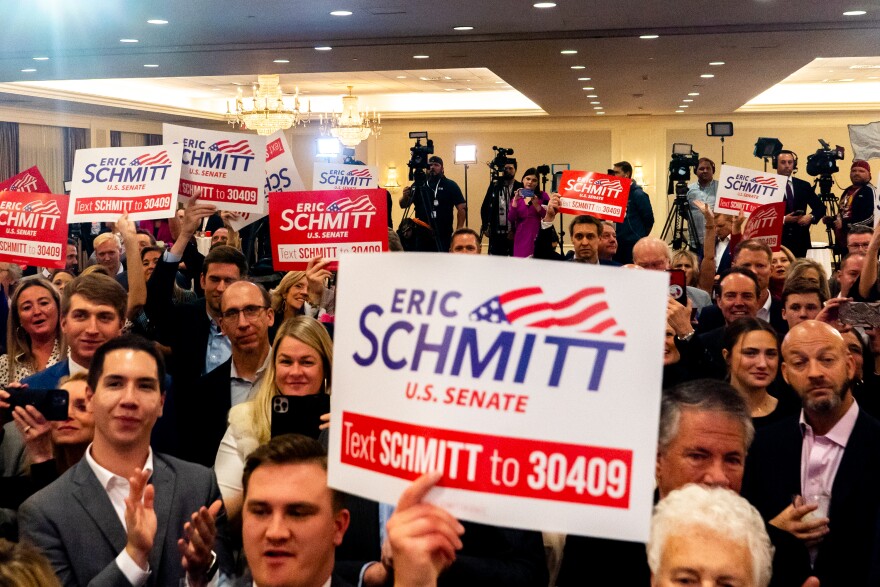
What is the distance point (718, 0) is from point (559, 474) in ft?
23.5

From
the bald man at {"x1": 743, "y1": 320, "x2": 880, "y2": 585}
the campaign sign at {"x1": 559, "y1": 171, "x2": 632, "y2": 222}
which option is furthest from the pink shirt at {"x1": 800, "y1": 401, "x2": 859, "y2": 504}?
the campaign sign at {"x1": 559, "y1": 171, "x2": 632, "y2": 222}

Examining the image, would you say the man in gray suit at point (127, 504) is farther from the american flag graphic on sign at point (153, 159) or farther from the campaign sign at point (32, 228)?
the campaign sign at point (32, 228)

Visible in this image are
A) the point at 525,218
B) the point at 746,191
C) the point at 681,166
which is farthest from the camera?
the point at 681,166

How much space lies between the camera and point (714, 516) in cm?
198

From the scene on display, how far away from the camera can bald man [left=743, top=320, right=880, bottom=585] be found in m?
2.73

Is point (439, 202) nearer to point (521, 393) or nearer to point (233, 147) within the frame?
point (233, 147)

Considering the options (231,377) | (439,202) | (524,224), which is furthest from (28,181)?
(231,377)

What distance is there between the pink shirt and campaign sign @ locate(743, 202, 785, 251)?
4328 millimetres

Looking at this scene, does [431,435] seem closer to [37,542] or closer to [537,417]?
[537,417]

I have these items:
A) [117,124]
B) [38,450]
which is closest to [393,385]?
[38,450]

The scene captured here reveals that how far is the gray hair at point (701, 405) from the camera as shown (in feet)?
8.41

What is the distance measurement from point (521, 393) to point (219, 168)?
15.8 ft

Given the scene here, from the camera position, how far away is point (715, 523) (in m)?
1.96

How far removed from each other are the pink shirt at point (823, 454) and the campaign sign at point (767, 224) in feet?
14.2
